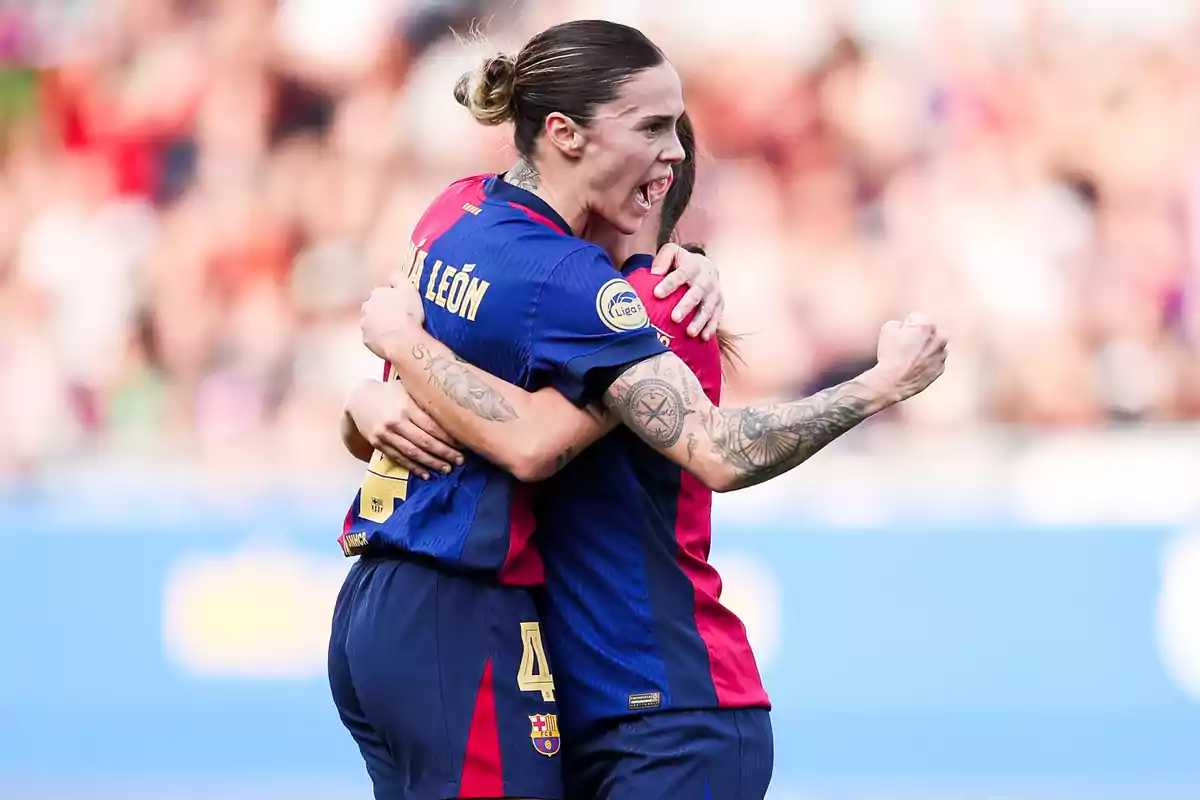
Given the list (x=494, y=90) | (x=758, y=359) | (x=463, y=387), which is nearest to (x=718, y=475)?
(x=463, y=387)

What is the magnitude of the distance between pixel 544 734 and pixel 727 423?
60 cm

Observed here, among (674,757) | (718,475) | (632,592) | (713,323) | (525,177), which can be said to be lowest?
(674,757)

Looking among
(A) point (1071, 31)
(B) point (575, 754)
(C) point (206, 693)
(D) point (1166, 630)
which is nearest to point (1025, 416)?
(D) point (1166, 630)

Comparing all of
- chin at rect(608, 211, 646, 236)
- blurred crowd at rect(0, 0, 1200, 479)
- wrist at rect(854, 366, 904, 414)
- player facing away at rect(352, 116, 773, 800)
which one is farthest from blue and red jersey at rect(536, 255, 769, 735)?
blurred crowd at rect(0, 0, 1200, 479)

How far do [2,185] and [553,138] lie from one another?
22.4 feet

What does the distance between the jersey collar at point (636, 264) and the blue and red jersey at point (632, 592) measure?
0.10 metres

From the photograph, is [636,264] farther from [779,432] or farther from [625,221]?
[779,432]

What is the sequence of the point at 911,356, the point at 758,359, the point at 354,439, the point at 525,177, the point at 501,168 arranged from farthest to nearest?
the point at 501,168 < the point at 758,359 < the point at 354,439 < the point at 525,177 < the point at 911,356

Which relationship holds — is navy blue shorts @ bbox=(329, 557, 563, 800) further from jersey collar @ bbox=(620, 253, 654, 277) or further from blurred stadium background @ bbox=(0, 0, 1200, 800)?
blurred stadium background @ bbox=(0, 0, 1200, 800)

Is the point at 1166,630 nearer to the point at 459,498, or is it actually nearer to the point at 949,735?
the point at 949,735

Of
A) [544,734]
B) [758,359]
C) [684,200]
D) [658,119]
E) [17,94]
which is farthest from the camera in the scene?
[17,94]

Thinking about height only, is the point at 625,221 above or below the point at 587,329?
above

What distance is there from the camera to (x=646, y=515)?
9.77ft

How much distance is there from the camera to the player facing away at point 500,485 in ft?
9.30
